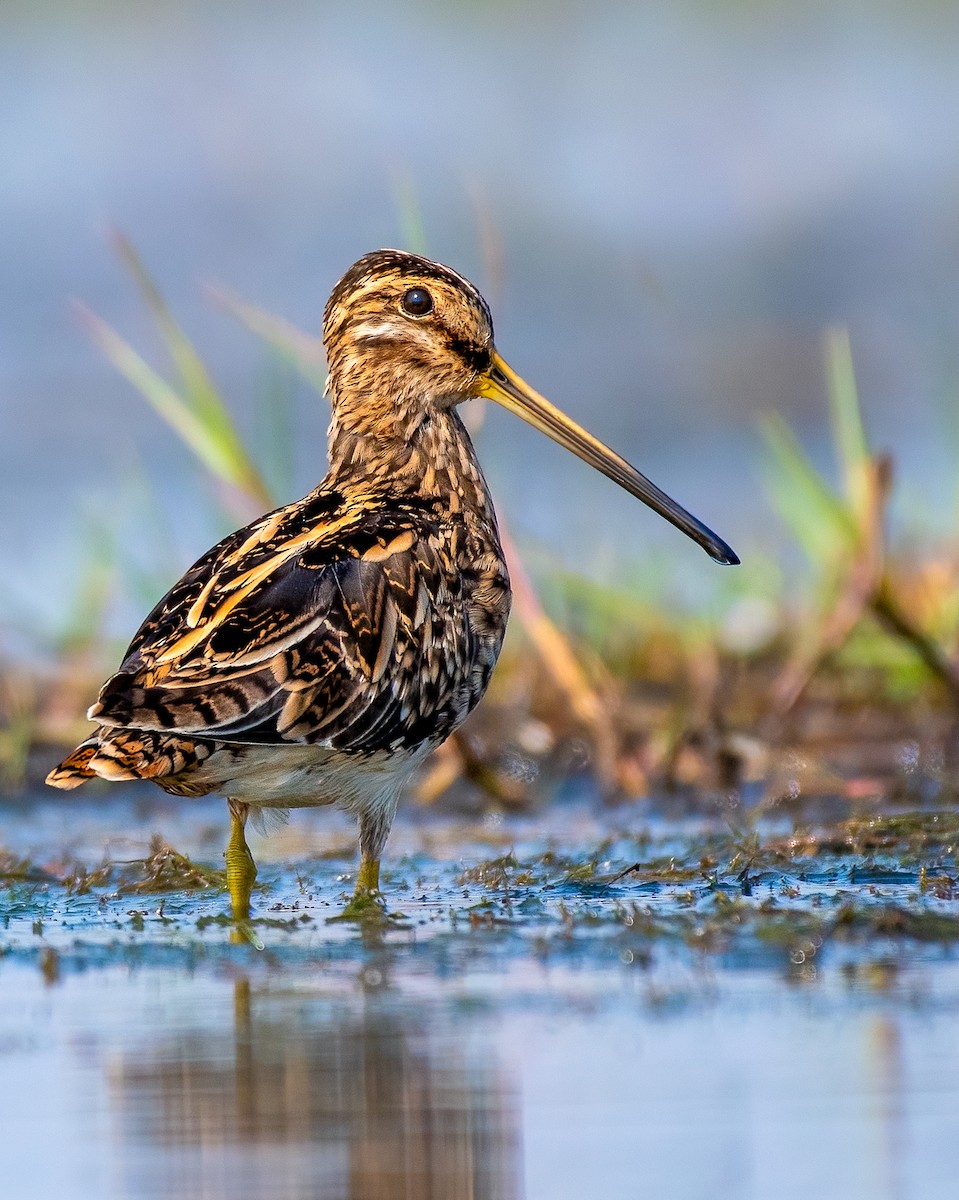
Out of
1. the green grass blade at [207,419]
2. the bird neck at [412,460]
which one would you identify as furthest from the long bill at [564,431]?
the green grass blade at [207,419]

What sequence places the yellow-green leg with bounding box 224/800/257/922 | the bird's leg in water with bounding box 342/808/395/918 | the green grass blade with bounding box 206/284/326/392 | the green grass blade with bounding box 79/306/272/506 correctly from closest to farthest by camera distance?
the yellow-green leg with bounding box 224/800/257/922 < the bird's leg in water with bounding box 342/808/395/918 < the green grass blade with bounding box 206/284/326/392 < the green grass blade with bounding box 79/306/272/506

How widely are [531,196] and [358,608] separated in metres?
12.5

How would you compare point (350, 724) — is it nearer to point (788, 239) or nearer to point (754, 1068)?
point (754, 1068)

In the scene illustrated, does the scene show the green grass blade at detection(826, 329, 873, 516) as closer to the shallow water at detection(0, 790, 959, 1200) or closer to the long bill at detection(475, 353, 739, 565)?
the long bill at detection(475, 353, 739, 565)

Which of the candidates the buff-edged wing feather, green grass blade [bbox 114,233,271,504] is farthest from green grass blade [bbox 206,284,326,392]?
the buff-edged wing feather

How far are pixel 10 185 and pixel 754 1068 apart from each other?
14180 mm

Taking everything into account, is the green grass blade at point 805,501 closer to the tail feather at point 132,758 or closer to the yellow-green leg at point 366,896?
the yellow-green leg at point 366,896

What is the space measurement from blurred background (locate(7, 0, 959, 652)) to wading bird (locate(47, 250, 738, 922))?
711 centimetres

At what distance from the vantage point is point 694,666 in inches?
325

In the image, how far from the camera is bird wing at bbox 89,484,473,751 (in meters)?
5.02

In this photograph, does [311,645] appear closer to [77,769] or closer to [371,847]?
[77,769]

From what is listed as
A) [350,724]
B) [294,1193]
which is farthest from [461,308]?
[294,1193]

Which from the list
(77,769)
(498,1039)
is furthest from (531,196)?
(498,1039)

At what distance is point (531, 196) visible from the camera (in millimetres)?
17344
